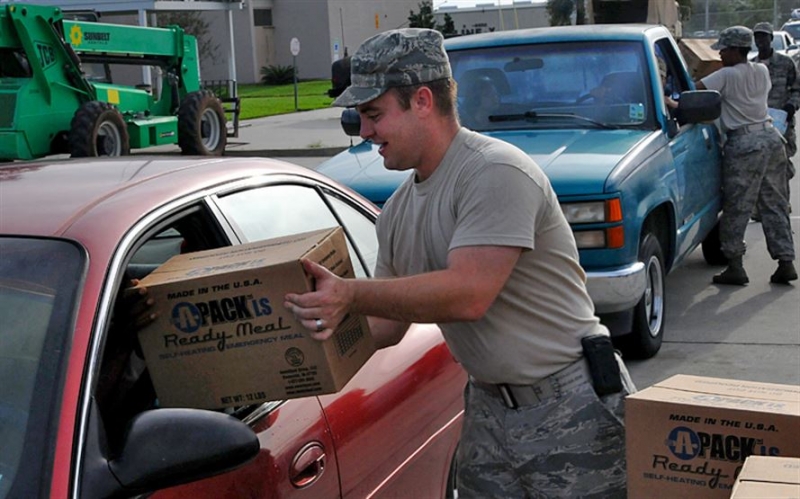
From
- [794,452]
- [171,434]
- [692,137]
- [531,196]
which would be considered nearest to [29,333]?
[171,434]

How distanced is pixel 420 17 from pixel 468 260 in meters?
53.2

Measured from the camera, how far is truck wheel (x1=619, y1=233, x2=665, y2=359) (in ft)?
22.7

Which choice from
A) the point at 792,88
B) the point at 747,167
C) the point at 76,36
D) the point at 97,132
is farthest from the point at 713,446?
the point at 76,36

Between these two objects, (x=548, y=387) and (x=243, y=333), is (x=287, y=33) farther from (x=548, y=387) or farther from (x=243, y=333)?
(x=243, y=333)

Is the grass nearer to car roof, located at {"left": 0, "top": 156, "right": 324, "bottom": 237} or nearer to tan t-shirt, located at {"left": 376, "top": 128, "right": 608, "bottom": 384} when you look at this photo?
car roof, located at {"left": 0, "top": 156, "right": 324, "bottom": 237}

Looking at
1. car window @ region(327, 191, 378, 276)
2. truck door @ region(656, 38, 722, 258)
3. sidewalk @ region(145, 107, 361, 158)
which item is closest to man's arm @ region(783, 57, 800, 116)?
truck door @ region(656, 38, 722, 258)

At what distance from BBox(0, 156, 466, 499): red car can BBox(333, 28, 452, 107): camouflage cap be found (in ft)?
1.91

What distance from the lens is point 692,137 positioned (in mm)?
8125

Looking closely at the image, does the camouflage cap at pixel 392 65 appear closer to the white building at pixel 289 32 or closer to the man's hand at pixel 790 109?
the man's hand at pixel 790 109

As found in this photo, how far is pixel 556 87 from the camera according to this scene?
7.80 meters

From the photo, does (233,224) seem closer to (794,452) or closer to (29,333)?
(29,333)

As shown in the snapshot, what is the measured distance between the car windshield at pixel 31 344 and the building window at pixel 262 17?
2240 inches

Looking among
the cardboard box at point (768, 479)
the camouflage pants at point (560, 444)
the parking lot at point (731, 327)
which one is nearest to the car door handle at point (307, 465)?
the camouflage pants at point (560, 444)

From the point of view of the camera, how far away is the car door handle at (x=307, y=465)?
9.48 feet
